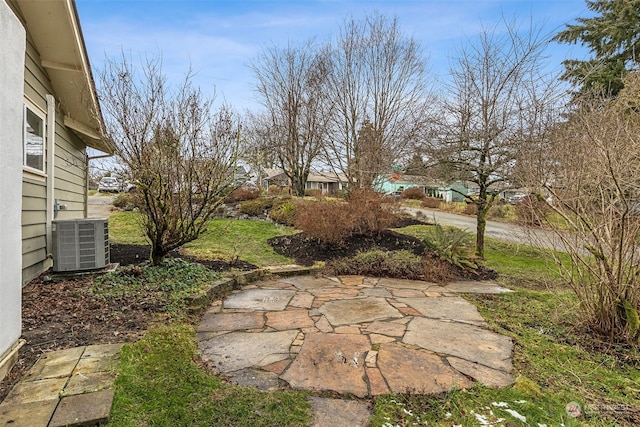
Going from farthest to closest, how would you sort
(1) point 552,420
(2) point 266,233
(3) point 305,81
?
(3) point 305,81, (2) point 266,233, (1) point 552,420

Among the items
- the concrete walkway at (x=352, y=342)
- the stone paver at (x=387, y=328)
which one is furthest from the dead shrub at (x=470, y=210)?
the stone paver at (x=387, y=328)

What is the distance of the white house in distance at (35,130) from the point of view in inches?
84.4

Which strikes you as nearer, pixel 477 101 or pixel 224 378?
pixel 224 378

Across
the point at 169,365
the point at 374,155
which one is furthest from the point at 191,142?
the point at 374,155

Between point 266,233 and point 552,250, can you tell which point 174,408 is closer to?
point 552,250

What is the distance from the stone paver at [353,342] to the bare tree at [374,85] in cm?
750

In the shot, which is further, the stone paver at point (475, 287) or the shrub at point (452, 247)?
the shrub at point (452, 247)

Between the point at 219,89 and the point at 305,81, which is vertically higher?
the point at 305,81

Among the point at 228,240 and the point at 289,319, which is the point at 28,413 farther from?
the point at 228,240

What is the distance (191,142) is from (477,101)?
5275mm

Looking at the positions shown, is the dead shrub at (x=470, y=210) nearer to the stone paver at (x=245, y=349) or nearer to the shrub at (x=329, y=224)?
the shrub at (x=329, y=224)

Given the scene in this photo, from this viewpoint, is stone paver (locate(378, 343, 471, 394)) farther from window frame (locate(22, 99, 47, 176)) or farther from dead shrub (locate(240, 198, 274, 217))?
dead shrub (locate(240, 198, 274, 217))

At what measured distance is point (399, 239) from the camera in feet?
23.9

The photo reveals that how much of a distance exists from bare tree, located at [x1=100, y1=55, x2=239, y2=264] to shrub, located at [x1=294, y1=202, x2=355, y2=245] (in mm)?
2261
